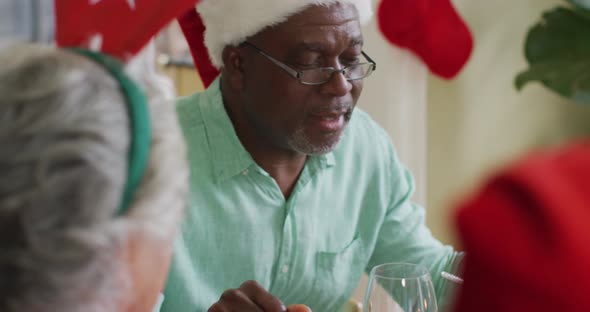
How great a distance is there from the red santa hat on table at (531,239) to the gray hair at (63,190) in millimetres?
328

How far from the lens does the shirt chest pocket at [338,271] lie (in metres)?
1.64

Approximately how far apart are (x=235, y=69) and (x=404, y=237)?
511mm

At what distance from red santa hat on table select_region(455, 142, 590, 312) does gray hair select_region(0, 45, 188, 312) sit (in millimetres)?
328

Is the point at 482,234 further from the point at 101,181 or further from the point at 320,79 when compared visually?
the point at 320,79

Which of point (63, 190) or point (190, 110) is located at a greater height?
point (63, 190)

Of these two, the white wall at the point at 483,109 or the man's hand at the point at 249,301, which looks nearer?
the man's hand at the point at 249,301

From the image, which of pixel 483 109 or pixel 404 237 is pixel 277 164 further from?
pixel 483 109

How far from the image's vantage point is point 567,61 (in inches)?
88.7

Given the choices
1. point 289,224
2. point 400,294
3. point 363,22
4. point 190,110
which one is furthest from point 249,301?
point 363,22

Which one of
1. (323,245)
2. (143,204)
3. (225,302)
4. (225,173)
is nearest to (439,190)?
(323,245)

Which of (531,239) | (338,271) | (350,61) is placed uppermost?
(531,239)

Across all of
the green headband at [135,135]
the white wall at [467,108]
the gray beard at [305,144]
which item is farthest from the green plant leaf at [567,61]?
the green headband at [135,135]

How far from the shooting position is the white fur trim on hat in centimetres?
153

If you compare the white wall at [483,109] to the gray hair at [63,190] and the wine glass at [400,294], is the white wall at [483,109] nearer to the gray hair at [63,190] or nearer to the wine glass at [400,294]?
the wine glass at [400,294]
